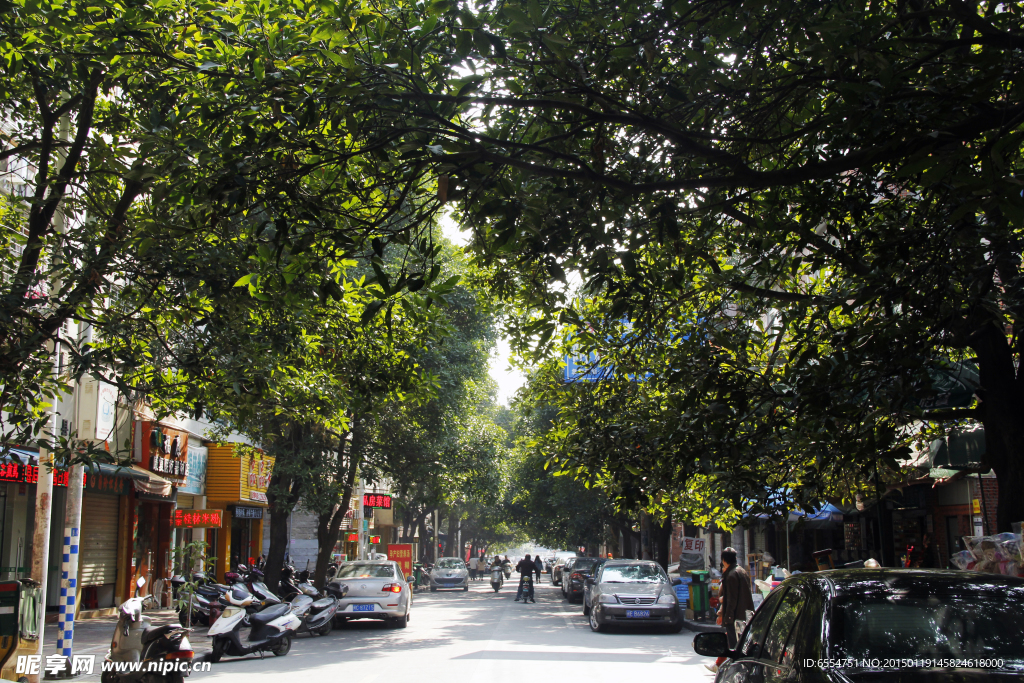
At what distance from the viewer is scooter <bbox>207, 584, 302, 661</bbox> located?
1327 centimetres

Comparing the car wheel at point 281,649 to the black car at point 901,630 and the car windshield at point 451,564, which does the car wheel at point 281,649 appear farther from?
the car windshield at point 451,564

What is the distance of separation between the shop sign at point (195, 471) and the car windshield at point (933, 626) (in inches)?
914

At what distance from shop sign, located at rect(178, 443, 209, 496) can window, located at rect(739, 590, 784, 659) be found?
71.3ft

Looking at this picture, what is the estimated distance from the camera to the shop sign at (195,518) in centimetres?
2123

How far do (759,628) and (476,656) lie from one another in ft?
30.9

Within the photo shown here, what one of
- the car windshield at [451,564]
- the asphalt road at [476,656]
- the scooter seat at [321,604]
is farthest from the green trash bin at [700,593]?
the car windshield at [451,564]

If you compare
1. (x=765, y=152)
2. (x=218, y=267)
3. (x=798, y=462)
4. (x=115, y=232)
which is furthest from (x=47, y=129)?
(x=798, y=462)

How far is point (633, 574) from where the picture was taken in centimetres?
2022

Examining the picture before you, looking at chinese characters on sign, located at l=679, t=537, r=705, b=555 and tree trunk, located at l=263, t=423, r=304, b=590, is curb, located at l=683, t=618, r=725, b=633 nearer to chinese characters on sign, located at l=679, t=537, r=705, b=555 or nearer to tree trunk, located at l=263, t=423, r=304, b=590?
chinese characters on sign, located at l=679, t=537, r=705, b=555

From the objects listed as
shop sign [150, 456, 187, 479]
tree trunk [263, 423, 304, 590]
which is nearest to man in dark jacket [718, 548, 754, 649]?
tree trunk [263, 423, 304, 590]

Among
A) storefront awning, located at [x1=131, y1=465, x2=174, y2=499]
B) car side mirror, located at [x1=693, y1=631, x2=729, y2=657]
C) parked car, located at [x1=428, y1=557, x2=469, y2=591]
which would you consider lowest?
parked car, located at [x1=428, y1=557, x2=469, y2=591]

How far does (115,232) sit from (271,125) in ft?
13.7

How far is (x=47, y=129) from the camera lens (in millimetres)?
9023

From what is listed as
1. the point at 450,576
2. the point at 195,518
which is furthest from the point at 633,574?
the point at 450,576
